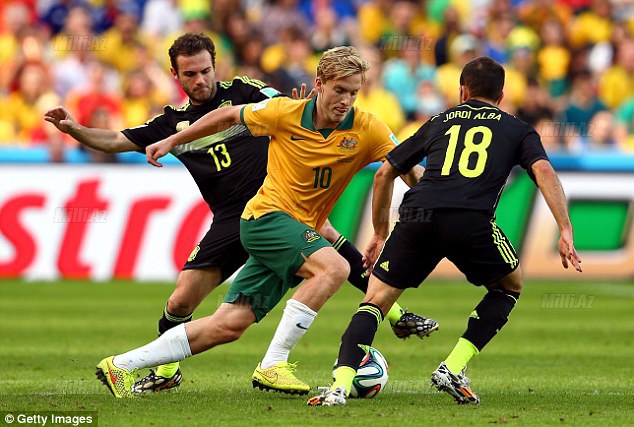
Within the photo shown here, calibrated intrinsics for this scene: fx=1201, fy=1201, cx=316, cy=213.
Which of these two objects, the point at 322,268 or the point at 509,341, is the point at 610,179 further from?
the point at 322,268

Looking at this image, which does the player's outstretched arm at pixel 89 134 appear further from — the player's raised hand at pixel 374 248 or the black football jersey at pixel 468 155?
the black football jersey at pixel 468 155

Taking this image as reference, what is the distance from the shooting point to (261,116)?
7.58m

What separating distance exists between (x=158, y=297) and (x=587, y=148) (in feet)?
22.8

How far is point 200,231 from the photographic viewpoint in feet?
51.9

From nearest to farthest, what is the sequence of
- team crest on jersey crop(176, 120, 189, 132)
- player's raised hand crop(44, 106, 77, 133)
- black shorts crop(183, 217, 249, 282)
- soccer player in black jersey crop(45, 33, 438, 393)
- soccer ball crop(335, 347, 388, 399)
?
soccer ball crop(335, 347, 388, 399), player's raised hand crop(44, 106, 77, 133), soccer player in black jersey crop(45, 33, 438, 393), black shorts crop(183, 217, 249, 282), team crest on jersey crop(176, 120, 189, 132)

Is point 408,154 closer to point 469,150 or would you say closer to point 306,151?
point 469,150

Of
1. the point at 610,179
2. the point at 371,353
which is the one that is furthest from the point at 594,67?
the point at 371,353

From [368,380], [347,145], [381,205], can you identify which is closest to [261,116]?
[347,145]

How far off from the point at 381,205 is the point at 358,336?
85cm

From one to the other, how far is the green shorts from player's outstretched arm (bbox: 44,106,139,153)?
1204 millimetres

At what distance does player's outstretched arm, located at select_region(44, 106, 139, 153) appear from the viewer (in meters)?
8.20

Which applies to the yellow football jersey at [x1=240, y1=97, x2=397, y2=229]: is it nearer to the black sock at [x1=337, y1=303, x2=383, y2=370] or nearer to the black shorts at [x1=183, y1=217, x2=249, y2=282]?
the black shorts at [x1=183, y1=217, x2=249, y2=282]

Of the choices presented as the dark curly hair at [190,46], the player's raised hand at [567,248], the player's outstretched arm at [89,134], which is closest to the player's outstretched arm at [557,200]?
the player's raised hand at [567,248]

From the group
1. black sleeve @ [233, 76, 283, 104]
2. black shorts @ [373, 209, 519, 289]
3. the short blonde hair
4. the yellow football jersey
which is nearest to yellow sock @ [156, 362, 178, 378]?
the yellow football jersey
